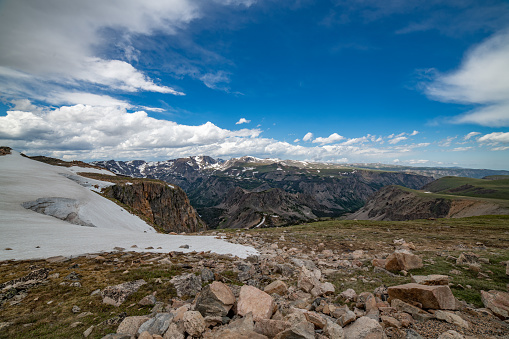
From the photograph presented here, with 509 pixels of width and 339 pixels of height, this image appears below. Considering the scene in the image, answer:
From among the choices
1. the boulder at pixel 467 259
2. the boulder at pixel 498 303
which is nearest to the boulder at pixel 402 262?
the boulder at pixel 467 259

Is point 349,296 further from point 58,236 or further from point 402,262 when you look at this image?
point 58,236

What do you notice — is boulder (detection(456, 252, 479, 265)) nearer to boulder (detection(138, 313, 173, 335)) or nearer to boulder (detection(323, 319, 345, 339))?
boulder (detection(323, 319, 345, 339))

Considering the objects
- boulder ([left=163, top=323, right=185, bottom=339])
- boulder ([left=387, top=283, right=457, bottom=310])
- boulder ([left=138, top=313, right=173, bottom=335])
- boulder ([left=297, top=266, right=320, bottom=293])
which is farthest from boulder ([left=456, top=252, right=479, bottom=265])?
boulder ([left=138, top=313, right=173, bottom=335])

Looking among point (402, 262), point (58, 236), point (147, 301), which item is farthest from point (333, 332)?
point (58, 236)

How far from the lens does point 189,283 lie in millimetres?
12070

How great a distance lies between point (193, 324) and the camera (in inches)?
291

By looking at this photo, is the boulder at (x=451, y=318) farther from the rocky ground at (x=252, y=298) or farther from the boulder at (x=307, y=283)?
the boulder at (x=307, y=283)

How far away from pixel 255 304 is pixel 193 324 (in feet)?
8.88

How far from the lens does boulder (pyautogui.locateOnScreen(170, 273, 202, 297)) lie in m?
11.6

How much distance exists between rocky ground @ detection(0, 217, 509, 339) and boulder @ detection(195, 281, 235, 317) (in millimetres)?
44

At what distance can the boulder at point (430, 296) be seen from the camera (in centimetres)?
795

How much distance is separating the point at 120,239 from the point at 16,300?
1367 centimetres

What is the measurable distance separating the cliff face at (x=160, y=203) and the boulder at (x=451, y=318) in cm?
7531

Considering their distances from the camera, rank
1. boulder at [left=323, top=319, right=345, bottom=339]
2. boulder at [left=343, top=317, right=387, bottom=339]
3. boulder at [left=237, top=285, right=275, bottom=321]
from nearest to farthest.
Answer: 1. boulder at [left=343, top=317, right=387, bottom=339]
2. boulder at [left=323, top=319, right=345, bottom=339]
3. boulder at [left=237, top=285, right=275, bottom=321]
